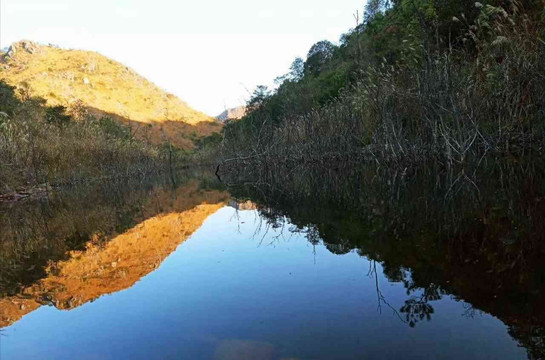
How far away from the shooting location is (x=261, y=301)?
2.69 m

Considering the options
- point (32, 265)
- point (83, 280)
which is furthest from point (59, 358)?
point (32, 265)

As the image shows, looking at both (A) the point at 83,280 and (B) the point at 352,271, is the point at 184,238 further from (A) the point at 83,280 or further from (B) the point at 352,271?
(B) the point at 352,271

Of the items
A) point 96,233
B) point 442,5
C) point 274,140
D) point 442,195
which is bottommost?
point 96,233

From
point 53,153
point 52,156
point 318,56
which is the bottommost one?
point 52,156

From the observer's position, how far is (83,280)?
3684 millimetres

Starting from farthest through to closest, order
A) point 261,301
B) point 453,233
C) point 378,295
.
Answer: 1. point 453,233
2. point 261,301
3. point 378,295

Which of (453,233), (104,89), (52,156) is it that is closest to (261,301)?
(453,233)

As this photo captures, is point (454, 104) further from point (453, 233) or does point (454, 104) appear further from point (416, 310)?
point (416, 310)

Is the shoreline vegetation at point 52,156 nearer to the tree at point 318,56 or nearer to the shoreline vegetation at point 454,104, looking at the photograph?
the shoreline vegetation at point 454,104

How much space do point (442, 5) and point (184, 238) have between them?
1420 centimetres

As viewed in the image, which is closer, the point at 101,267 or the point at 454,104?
the point at 101,267

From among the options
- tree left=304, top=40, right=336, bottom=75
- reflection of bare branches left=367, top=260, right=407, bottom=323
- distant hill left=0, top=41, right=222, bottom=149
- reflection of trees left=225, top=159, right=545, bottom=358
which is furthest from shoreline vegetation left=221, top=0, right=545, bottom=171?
distant hill left=0, top=41, right=222, bottom=149

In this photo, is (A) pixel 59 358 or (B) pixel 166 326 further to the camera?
(B) pixel 166 326

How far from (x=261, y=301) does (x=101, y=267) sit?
2.21 metres
